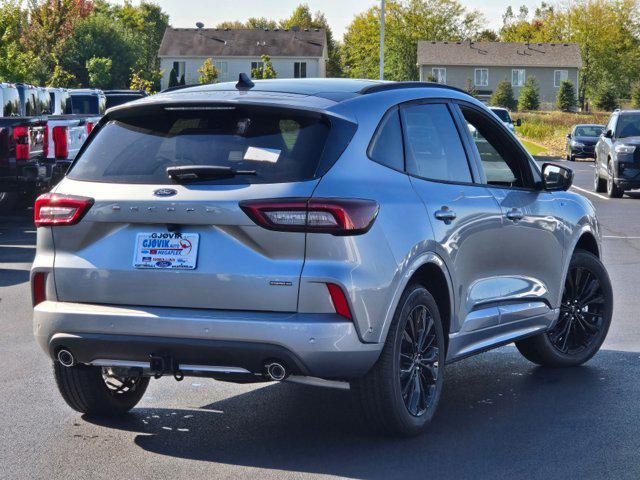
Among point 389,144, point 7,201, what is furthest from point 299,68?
point 389,144

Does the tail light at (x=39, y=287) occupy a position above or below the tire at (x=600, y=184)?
above

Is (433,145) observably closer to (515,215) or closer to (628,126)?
(515,215)

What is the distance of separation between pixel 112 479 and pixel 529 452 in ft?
6.31

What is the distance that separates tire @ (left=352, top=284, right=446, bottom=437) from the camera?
19.4 feet

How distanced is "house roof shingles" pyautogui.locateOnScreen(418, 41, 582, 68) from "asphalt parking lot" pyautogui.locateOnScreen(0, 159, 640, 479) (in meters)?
120

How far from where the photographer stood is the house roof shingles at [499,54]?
126 m

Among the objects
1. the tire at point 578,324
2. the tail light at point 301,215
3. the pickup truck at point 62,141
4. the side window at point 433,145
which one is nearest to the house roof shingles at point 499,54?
the pickup truck at point 62,141

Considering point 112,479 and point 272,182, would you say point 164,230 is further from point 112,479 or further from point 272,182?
point 112,479

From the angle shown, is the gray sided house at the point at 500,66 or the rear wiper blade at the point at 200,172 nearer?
the rear wiper blade at the point at 200,172

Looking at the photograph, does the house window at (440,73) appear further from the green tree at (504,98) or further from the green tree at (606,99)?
the green tree at (606,99)

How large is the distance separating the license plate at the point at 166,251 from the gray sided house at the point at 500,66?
121579 mm

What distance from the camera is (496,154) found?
7738mm

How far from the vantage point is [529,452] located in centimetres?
598

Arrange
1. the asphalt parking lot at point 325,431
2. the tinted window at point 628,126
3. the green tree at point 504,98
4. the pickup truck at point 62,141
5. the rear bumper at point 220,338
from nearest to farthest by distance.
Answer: the rear bumper at point 220,338
the asphalt parking lot at point 325,431
the pickup truck at point 62,141
the tinted window at point 628,126
the green tree at point 504,98
